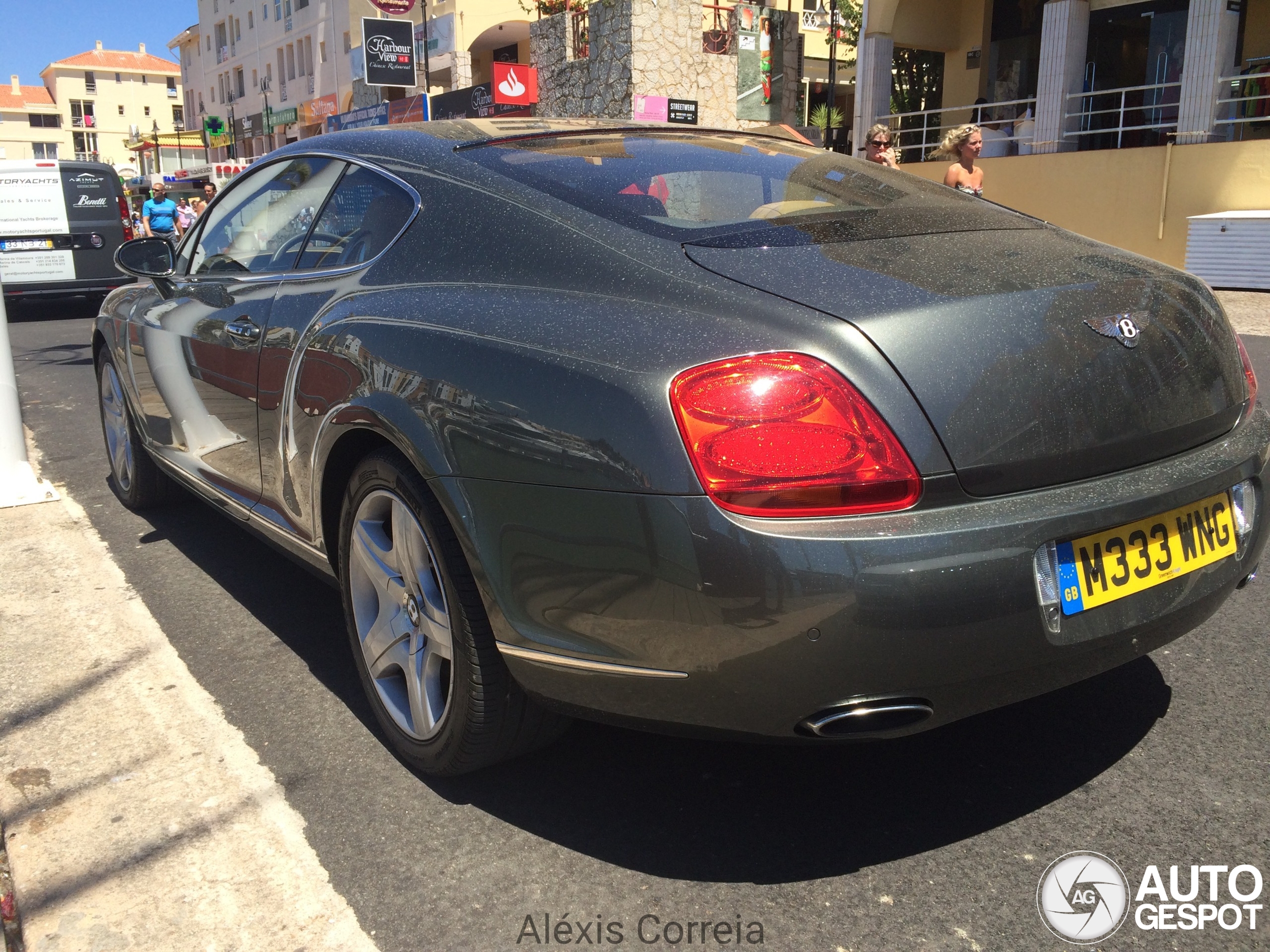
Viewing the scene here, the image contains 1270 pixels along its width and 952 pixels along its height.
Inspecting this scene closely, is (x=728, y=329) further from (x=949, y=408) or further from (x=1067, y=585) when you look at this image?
(x=1067, y=585)

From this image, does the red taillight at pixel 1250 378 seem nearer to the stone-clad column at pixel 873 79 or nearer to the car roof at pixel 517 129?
the car roof at pixel 517 129

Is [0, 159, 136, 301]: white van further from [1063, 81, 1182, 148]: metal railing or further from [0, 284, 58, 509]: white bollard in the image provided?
[1063, 81, 1182, 148]: metal railing

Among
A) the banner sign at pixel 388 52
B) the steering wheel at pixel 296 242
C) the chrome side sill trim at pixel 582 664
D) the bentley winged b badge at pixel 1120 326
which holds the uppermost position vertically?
the banner sign at pixel 388 52

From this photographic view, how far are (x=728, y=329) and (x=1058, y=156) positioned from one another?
16.7 meters

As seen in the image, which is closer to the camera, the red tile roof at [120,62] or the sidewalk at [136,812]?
the sidewalk at [136,812]

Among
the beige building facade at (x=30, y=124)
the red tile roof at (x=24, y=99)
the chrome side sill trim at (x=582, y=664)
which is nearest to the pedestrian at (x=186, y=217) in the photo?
the chrome side sill trim at (x=582, y=664)

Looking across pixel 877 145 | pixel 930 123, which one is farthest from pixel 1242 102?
pixel 877 145

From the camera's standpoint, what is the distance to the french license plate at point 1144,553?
1.95 meters

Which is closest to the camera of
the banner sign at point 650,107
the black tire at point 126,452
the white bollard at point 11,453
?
the black tire at point 126,452

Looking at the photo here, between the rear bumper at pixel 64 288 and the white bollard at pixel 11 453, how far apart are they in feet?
30.5

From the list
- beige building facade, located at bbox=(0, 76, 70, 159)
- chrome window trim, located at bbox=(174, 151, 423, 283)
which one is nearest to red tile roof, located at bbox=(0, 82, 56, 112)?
beige building facade, located at bbox=(0, 76, 70, 159)

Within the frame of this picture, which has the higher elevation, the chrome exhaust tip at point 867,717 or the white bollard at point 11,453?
the chrome exhaust tip at point 867,717

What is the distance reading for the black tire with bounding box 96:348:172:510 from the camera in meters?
4.60

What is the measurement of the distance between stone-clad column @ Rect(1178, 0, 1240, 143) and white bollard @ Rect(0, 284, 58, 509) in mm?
15137
